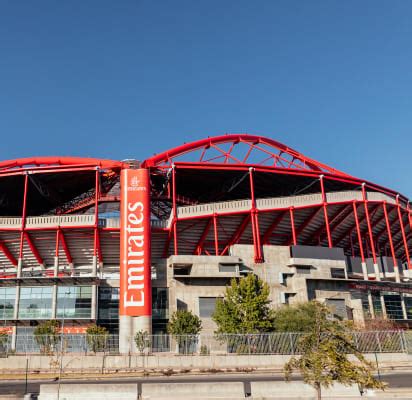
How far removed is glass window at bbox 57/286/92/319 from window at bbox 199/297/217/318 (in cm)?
1236

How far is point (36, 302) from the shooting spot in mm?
47781

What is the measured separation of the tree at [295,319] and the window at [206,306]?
7919 mm

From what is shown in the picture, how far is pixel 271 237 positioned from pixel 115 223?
72.3ft

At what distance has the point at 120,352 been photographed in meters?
33.3

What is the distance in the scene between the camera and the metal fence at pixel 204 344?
32312 mm

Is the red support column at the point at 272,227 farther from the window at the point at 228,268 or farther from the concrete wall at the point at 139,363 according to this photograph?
the concrete wall at the point at 139,363

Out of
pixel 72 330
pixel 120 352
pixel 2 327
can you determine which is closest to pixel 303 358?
pixel 120 352

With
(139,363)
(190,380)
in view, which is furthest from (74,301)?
(190,380)

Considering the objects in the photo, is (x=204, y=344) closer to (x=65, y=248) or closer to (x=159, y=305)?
(x=159, y=305)

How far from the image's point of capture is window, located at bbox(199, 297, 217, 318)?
45062 millimetres

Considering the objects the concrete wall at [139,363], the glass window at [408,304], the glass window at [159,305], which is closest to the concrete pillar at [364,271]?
the glass window at [408,304]

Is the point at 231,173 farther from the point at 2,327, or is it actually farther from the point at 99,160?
the point at 2,327

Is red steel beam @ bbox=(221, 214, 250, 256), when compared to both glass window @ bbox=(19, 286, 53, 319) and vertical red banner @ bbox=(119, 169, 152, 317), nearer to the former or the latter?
vertical red banner @ bbox=(119, 169, 152, 317)

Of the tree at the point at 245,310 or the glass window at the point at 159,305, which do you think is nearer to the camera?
the tree at the point at 245,310
